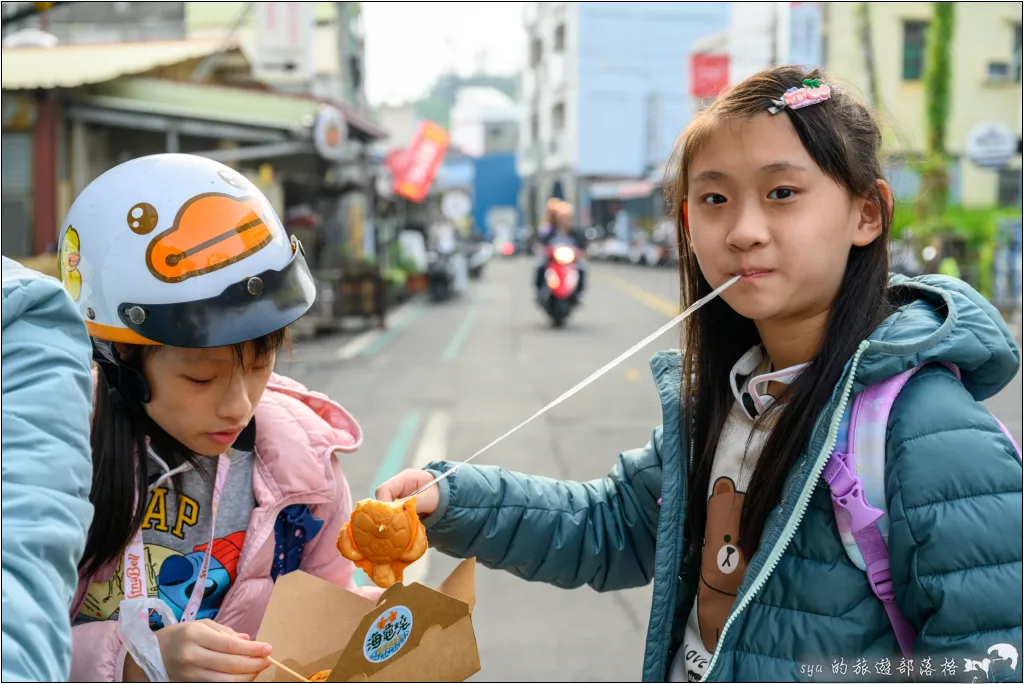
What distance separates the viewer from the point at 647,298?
24.4 m

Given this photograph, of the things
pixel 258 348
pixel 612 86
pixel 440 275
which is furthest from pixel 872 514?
pixel 612 86

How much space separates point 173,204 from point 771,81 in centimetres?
105

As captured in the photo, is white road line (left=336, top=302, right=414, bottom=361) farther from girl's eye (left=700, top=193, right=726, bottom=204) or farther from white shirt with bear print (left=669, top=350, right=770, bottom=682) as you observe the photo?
girl's eye (left=700, top=193, right=726, bottom=204)

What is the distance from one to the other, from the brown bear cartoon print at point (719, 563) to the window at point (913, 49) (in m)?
29.7

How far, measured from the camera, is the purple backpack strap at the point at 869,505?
1.51 m

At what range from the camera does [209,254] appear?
186cm

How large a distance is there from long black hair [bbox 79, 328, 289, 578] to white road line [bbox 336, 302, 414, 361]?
451 inches

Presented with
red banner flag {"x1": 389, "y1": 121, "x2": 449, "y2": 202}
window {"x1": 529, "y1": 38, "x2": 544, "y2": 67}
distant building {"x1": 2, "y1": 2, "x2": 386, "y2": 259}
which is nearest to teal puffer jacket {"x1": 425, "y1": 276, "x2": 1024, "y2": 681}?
distant building {"x1": 2, "y1": 2, "x2": 386, "y2": 259}

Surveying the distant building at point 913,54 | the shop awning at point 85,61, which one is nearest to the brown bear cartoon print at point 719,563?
the shop awning at point 85,61

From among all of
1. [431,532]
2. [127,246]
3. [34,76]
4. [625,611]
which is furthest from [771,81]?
[34,76]

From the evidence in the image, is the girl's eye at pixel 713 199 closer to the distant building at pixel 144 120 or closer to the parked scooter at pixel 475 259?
the distant building at pixel 144 120

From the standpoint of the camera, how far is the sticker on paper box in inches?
56.3

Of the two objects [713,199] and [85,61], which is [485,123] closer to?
[85,61]

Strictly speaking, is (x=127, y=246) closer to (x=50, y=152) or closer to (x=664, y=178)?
(x=664, y=178)
